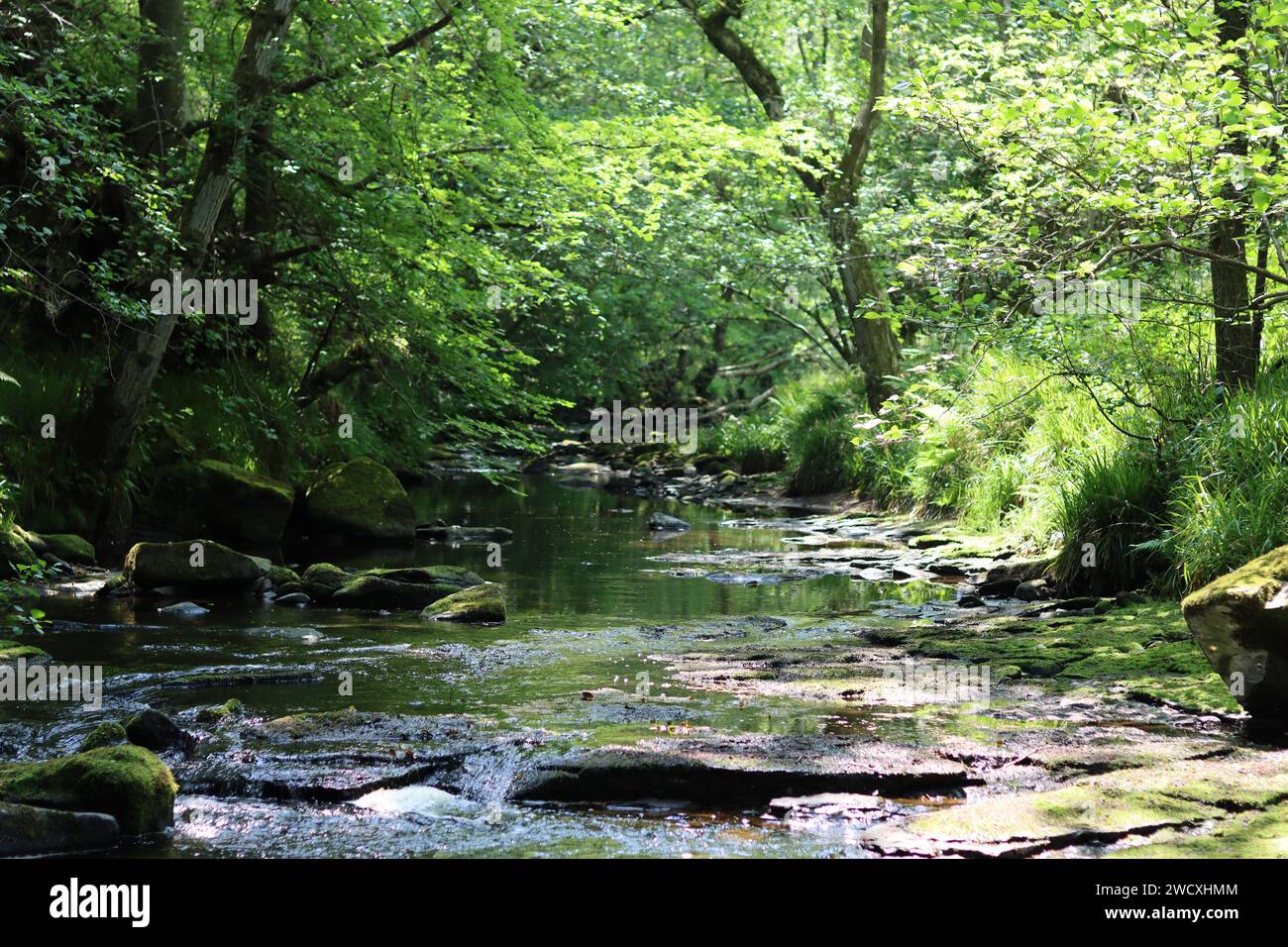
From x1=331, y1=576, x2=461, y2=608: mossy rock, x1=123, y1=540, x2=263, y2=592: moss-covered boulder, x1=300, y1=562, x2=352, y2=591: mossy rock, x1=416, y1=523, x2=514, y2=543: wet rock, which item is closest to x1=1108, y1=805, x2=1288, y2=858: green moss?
x1=331, y1=576, x2=461, y2=608: mossy rock

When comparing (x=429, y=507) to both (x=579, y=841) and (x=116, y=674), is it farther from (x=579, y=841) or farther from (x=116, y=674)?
(x=579, y=841)

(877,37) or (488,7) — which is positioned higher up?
(877,37)

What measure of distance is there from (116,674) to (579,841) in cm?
354

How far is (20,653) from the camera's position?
655 cm

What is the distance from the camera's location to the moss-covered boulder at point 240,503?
1214 cm

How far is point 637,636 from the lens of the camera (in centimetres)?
779

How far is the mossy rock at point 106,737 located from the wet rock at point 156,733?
6cm

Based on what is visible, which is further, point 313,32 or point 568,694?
point 313,32

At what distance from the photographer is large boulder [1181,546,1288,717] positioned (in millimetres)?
4859

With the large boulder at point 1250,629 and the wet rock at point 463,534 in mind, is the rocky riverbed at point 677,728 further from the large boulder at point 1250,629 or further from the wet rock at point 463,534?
the wet rock at point 463,534

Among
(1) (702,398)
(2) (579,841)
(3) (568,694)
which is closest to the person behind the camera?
(2) (579,841)

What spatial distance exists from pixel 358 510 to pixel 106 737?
31.2 feet
